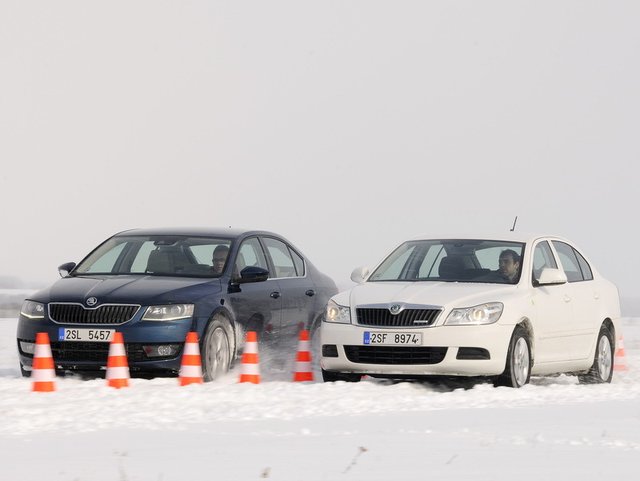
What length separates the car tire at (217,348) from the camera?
13781mm

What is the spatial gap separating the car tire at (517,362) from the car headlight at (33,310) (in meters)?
4.60

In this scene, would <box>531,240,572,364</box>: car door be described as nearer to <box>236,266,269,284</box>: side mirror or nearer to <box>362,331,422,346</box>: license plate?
<box>362,331,422,346</box>: license plate

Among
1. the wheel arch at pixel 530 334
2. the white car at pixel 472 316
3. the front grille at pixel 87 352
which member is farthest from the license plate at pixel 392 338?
the front grille at pixel 87 352

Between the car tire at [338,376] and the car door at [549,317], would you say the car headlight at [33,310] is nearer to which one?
the car tire at [338,376]

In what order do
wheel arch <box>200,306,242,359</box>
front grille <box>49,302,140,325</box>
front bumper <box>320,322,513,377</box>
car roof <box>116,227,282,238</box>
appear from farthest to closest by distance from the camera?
car roof <box>116,227,282,238</box> → wheel arch <box>200,306,242,359</box> → front grille <box>49,302,140,325</box> → front bumper <box>320,322,513,377</box>

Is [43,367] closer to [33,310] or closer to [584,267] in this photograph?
[33,310]

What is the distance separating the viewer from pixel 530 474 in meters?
7.58

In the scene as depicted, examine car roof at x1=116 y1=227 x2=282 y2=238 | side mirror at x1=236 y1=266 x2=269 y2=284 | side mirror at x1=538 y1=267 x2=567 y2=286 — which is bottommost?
side mirror at x1=538 y1=267 x2=567 y2=286

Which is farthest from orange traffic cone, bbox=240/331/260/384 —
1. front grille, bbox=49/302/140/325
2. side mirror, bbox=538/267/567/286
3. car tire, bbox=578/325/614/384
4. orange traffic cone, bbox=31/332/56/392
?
car tire, bbox=578/325/614/384

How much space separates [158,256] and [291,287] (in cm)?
168

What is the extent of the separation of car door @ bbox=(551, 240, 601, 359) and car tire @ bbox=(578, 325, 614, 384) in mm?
192

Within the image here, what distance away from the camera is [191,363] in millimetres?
13297

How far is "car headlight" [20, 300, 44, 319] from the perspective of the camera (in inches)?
550

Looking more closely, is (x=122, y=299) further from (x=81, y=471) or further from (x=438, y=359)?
(x=81, y=471)
